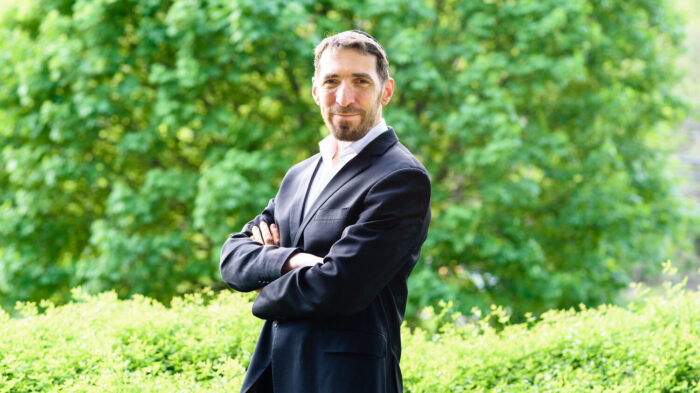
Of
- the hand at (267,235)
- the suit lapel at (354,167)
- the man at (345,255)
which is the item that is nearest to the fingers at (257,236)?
the hand at (267,235)

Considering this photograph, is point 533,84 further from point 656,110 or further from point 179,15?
point 179,15

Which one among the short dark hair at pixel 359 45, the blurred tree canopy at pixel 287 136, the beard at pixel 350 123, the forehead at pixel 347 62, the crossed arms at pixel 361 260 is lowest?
the crossed arms at pixel 361 260

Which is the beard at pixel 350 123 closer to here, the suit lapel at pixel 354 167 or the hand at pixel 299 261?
the suit lapel at pixel 354 167

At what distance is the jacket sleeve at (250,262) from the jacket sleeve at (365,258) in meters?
0.12

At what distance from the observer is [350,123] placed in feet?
9.54

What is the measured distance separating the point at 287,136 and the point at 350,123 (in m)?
7.04

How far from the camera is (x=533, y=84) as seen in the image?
953 centimetres

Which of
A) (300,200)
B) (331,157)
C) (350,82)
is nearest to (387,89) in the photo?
(350,82)

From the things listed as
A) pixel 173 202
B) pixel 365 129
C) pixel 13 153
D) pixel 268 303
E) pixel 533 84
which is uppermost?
pixel 533 84

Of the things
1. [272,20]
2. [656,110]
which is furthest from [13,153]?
[656,110]

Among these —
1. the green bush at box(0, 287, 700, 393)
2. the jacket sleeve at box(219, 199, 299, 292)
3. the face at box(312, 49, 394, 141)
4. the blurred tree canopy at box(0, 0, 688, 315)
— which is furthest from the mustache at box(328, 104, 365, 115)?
the blurred tree canopy at box(0, 0, 688, 315)

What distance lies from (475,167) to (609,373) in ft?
17.6

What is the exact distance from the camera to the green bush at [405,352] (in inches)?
166

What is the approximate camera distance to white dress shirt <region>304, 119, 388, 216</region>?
115 inches
